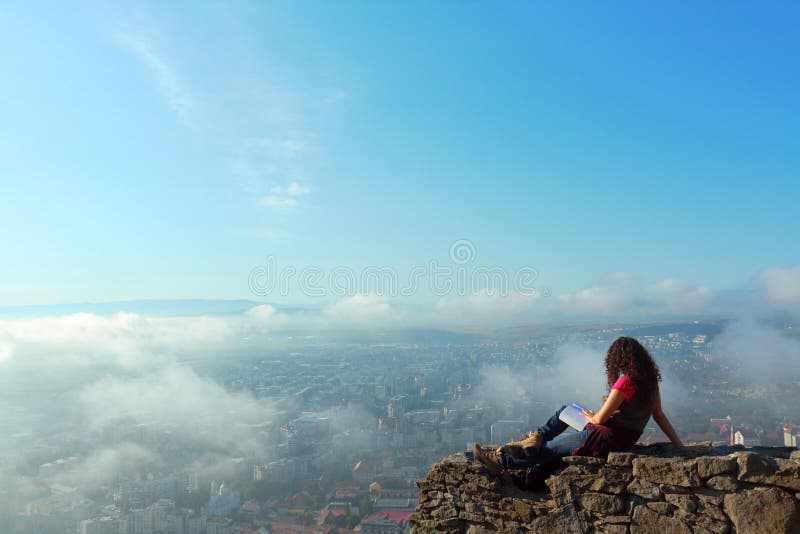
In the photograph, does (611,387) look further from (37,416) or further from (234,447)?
(37,416)

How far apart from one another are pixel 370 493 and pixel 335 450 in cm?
783

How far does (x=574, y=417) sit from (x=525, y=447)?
56cm

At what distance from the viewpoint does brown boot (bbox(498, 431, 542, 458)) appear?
506 centimetres

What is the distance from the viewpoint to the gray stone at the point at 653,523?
4.02 meters

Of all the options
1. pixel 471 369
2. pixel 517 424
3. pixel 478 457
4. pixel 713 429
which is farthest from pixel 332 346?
pixel 478 457

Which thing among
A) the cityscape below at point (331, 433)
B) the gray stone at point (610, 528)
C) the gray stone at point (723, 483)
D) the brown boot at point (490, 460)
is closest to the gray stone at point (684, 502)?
the gray stone at point (723, 483)

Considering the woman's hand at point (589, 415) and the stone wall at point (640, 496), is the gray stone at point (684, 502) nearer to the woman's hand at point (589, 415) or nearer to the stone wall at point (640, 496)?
the stone wall at point (640, 496)

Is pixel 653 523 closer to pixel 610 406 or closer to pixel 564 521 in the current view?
pixel 564 521

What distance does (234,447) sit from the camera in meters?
29.4

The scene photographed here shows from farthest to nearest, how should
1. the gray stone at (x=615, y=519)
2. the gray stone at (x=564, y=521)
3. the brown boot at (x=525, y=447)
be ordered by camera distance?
the brown boot at (x=525, y=447), the gray stone at (x=564, y=521), the gray stone at (x=615, y=519)

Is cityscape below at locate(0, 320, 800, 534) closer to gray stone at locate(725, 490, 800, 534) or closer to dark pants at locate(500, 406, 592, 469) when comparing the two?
dark pants at locate(500, 406, 592, 469)

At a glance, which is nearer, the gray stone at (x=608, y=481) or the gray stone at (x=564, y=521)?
the gray stone at (x=608, y=481)

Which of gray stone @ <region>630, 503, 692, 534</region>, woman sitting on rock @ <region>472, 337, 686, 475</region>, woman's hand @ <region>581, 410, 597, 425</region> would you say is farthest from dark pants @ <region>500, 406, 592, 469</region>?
gray stone @ <region>630, 503, 692, 534</region>

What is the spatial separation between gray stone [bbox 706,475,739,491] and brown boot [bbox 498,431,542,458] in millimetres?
1489
